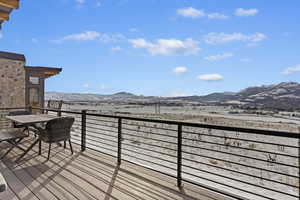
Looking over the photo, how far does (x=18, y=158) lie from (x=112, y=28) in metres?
9.06

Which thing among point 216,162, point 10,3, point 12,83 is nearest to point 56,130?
point 10,3

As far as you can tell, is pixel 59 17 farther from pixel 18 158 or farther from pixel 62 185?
pixel 62 185

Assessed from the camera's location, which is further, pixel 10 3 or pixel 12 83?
pixel 12 83

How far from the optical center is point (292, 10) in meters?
6.17

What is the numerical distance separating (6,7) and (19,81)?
665 centimetres

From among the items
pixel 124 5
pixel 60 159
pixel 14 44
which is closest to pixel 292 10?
pixel 124 5

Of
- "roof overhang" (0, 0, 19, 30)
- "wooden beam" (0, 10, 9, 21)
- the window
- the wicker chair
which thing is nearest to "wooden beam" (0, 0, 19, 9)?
"roof overhang" (0, 0, 19, 30)

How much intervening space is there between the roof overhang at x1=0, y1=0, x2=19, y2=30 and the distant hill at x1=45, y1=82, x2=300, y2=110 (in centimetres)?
2227

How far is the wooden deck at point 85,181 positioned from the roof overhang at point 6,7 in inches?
98.0

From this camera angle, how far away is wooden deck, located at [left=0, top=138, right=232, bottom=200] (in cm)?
210

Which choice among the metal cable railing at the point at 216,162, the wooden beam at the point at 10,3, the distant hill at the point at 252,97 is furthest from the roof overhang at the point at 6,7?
the distant hill at the point at 252,97

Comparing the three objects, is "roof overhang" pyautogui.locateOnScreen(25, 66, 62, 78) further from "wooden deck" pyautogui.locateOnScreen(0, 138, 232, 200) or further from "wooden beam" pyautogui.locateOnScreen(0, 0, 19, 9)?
"wooden beam" pyautogui.locateOnScreen(0, 0, 19, 9)

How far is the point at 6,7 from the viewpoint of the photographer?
9.55ft

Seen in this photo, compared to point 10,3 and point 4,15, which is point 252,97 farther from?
point 10,3
